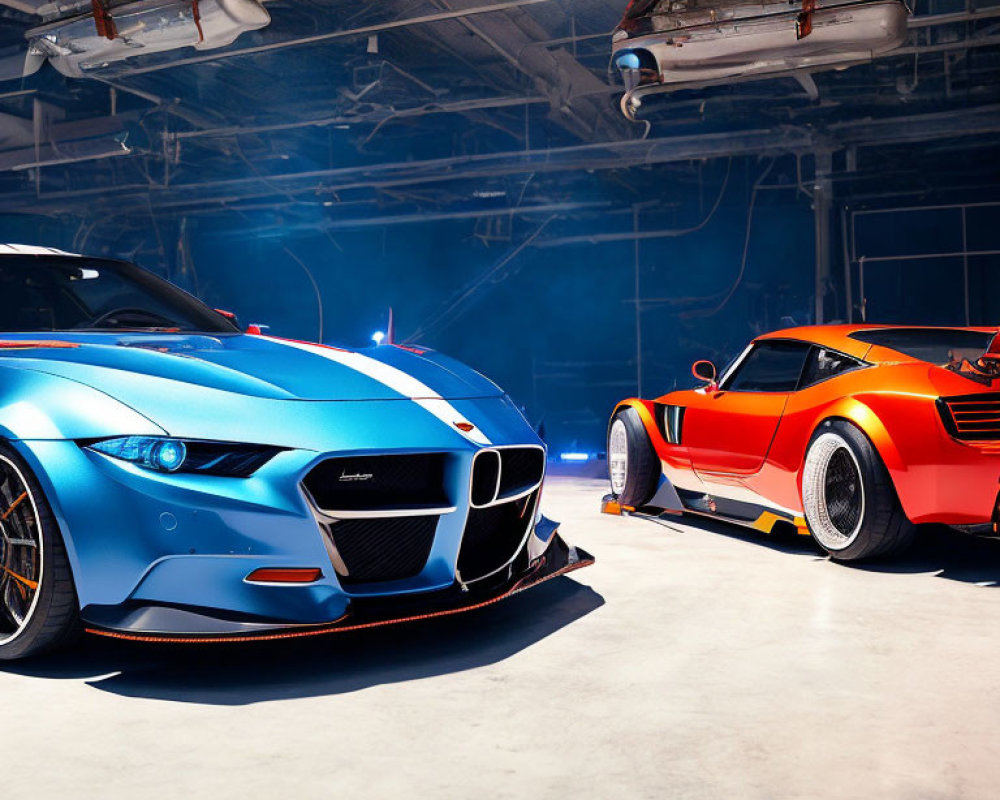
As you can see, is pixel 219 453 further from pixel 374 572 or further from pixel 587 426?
pixel 587 426

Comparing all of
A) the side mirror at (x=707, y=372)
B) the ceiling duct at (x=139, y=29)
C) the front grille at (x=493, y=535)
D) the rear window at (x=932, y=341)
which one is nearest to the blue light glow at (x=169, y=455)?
the front grille at (x=493, y=535)

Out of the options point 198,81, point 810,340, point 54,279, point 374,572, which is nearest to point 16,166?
point 198,81

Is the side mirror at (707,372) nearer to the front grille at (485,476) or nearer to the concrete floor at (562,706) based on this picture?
the concrete floor at (562,706)

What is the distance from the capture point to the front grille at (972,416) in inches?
165

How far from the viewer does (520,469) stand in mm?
3518

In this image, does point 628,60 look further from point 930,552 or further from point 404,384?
point 404,384

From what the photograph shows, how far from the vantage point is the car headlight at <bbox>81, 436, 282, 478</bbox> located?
114 inches

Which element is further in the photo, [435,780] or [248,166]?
[248,166]

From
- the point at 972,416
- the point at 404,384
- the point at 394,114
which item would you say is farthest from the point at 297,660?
the point at 394,114

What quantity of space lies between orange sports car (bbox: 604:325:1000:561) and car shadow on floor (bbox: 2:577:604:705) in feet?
5.20

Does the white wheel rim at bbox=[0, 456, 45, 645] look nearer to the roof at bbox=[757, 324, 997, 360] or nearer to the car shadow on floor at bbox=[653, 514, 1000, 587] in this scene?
the car shadow on floor at bbox=[653, 514, 1000, 587]

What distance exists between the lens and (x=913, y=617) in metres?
3.76

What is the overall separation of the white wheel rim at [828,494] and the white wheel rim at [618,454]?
5.21 ft

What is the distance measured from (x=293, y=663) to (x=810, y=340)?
3123 mm
